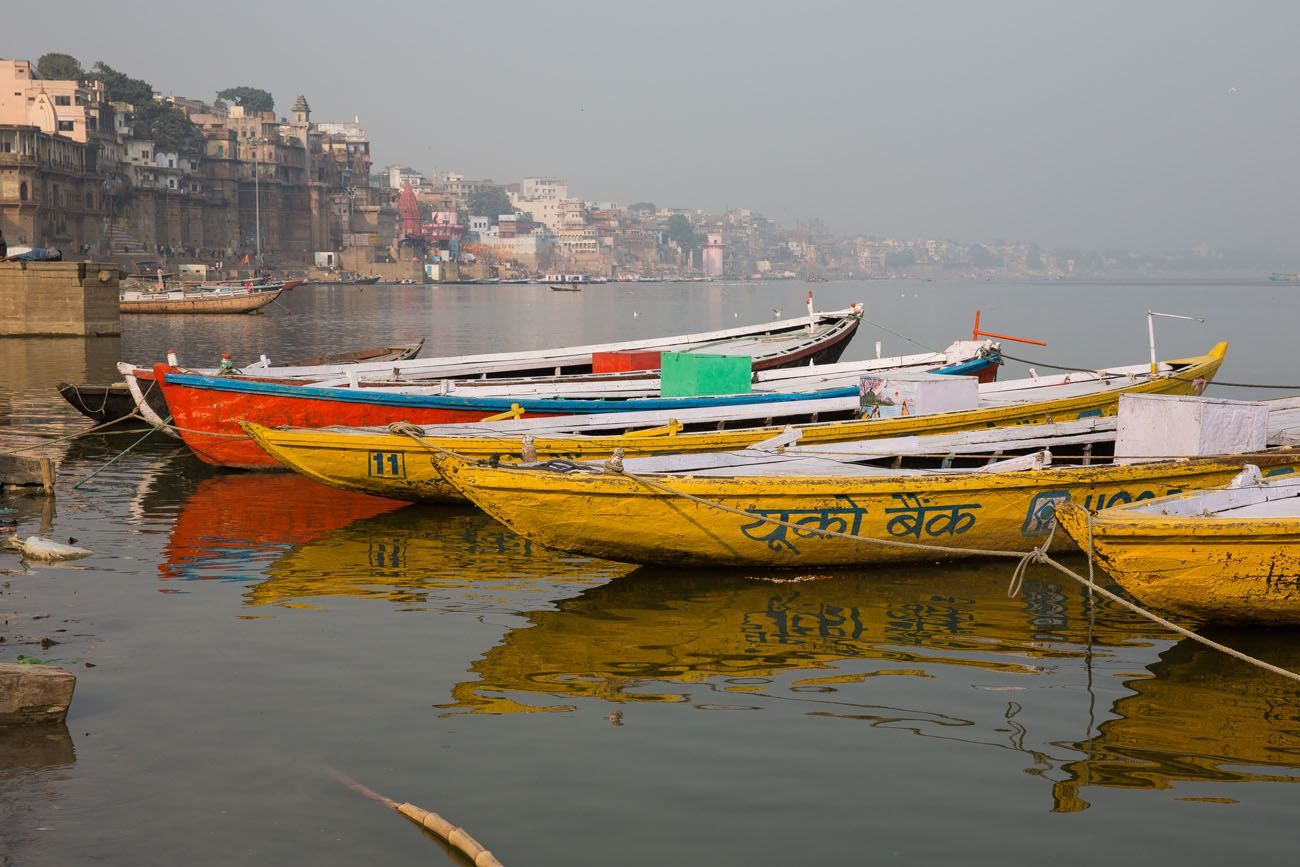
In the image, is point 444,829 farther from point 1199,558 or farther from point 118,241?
point 118,241

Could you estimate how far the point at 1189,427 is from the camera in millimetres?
11734

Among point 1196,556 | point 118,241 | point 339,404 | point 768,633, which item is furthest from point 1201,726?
point 118,241

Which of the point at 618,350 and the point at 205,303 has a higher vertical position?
the point at 205,303

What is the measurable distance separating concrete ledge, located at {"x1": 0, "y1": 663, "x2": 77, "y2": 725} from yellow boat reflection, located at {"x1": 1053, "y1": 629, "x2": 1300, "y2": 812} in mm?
5307

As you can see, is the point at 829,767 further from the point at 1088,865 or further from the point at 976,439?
the point at 976,439

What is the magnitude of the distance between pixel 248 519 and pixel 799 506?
21.9ft

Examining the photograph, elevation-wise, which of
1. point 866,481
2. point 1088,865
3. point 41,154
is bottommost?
point 1088,865

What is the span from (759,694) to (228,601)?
15.3 ft

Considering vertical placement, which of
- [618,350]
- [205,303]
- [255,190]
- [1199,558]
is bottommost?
[1199,558]

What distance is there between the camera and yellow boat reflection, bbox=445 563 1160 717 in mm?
8773

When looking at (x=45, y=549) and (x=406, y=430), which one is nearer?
(x=45, y=549)

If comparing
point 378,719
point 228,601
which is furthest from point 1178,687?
point 228,601

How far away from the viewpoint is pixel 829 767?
7254mm

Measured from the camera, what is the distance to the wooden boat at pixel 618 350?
20453mm
